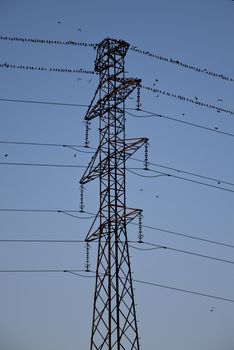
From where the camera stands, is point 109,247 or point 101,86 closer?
point 109,247

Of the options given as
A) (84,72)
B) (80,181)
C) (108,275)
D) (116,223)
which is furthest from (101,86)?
(108,275)

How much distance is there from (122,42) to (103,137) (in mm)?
5398

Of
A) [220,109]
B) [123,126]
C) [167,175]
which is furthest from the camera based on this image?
[220,109]

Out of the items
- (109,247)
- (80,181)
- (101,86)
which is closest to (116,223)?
(109,247)

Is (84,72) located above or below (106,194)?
above

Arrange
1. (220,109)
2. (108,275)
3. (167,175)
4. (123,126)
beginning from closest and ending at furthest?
(108,275) → (123,126) → (167,175) → (220,109)

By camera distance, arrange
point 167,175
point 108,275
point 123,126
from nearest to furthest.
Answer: point 108,275, point 123,126, point 167,175

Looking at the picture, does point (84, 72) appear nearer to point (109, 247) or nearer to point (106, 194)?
point (106, 194)

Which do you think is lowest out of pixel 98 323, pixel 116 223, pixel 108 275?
pixel 98 323

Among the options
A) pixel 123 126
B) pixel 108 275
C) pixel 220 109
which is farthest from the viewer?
pixel 220 109

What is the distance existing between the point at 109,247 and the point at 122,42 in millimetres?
11404

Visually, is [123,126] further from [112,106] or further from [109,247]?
[109,247]

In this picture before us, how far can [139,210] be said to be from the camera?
39.0 metres

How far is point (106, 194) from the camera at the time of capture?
39.3 meters
